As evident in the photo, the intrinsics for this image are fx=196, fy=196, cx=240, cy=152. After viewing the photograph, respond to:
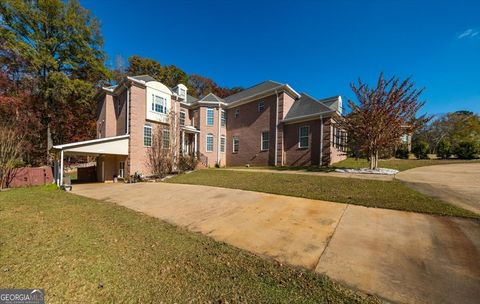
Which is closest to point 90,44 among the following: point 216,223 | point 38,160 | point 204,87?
point 38,160

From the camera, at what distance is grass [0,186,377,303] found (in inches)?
95.9

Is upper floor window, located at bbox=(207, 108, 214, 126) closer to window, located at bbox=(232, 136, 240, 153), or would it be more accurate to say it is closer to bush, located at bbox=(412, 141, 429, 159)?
window, located at bbox=(232, 136, 240, 153)

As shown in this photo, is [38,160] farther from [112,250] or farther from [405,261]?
[405,261]

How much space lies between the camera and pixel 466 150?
1781cm

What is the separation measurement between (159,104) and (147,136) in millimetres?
2921

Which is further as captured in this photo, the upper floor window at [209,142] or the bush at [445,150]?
the upper floor window at [209,142]

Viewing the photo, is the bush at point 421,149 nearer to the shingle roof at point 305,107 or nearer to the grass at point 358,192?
the shingle roof at point 305,107

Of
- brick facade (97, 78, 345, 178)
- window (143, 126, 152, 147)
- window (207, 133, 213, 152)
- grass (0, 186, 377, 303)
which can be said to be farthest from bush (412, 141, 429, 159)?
window (143, 126, 152, 147)

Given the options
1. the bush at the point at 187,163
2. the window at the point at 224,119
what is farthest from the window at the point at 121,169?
the window at the point at 224,119

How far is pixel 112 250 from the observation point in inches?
140

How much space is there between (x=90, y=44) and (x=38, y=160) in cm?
1263

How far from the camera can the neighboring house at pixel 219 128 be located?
14.8m

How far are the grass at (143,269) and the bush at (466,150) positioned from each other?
24497 millimetres

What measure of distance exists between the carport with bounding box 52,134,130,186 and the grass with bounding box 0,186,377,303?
8.88 m
